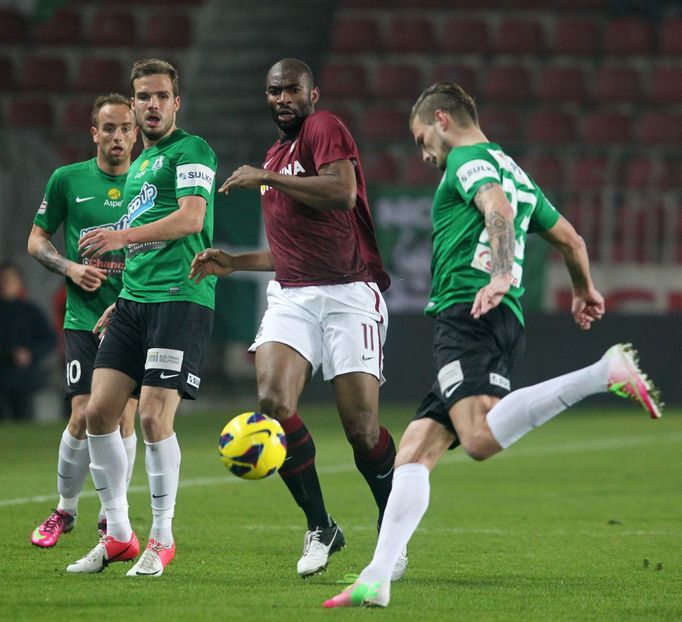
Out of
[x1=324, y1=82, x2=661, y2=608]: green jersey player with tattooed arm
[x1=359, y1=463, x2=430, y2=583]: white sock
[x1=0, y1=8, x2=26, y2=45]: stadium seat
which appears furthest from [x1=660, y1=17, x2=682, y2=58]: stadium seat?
[x1=359, y1=463, x2=430, y2=583]: white sock

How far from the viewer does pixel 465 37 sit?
76.1ft

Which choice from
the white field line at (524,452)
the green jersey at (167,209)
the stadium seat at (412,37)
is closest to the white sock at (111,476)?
the green jersey at (167,209)

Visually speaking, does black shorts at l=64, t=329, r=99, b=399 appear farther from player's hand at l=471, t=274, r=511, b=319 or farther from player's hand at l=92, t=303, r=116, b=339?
player's hand at l=471, t=274, r=511, b=319

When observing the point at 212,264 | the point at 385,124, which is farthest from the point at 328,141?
the point at 385,124

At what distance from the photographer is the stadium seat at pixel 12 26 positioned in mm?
23422

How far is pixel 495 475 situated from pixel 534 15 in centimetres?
1351

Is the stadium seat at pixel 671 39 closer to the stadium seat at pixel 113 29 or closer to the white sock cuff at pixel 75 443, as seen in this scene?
the stadium seat at pixel 113 29

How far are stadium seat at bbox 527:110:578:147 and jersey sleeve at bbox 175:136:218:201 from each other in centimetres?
1532

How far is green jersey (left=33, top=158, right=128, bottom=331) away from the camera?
25.6 feet

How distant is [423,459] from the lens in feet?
19.2

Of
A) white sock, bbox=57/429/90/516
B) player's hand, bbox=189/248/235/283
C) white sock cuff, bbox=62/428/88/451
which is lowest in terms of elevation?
white sock, bbox=57/429/90/516

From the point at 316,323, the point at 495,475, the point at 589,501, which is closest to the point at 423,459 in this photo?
the point at 316,323

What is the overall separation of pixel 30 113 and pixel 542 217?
679 inches

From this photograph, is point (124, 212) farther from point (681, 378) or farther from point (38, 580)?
point (681, 378)
